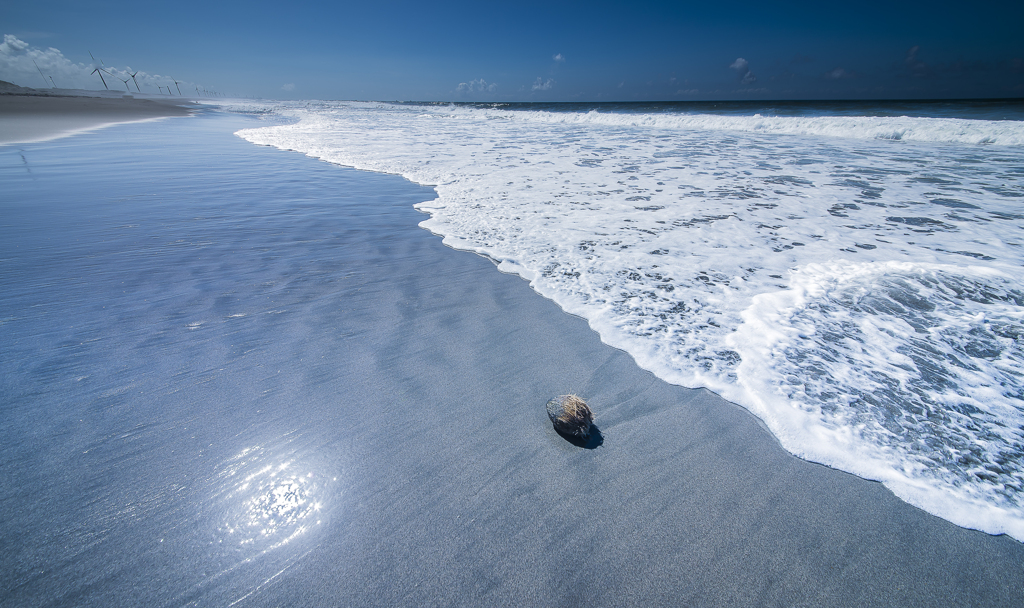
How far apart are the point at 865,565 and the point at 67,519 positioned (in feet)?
10.1

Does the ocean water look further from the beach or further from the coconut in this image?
the coconut

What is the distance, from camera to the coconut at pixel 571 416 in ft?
6.25

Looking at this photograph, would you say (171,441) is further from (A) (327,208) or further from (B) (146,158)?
(B) (146,158)

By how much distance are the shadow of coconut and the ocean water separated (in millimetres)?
688

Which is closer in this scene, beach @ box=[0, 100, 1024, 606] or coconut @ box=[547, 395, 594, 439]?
beach @ box=[0, 100, 1024, 606]

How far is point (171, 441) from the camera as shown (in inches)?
73.4

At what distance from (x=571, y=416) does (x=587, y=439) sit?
0.51 feet

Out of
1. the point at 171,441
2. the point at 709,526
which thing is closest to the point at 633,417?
the point at 709,526

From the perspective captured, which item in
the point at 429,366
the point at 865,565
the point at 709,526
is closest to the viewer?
the point at 865,565

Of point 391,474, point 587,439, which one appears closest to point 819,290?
point 587,439

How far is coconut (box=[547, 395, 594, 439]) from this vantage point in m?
1.91

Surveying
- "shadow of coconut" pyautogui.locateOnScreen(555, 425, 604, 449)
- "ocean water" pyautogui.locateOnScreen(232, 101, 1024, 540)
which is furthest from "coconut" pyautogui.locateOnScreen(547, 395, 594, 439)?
"ocean water" pyautogui.locateOnScreen(232, 101, 1024, 540)

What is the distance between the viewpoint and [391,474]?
1.76 m

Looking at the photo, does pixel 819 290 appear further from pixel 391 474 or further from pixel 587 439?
pixel 391 474
